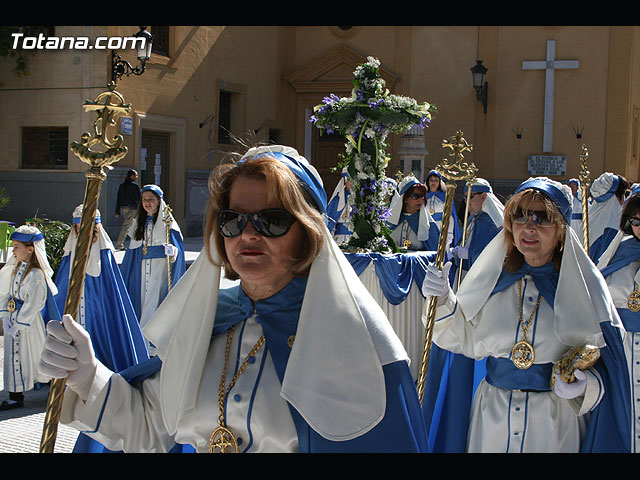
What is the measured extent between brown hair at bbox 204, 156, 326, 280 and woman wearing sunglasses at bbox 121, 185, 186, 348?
23.1ft

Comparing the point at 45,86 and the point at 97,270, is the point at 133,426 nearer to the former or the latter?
the point at 97,270

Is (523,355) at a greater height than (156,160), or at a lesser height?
lesser

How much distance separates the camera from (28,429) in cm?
647

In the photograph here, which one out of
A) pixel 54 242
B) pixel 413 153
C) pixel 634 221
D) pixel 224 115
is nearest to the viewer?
pixel 634 221

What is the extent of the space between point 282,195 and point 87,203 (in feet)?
1.89

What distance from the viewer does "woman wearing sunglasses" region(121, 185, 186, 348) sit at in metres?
9.58

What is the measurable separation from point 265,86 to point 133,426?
23.2 metres

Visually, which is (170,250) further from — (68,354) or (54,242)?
(68,354)

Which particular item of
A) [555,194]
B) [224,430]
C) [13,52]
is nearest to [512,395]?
[555,194]

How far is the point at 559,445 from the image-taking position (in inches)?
145

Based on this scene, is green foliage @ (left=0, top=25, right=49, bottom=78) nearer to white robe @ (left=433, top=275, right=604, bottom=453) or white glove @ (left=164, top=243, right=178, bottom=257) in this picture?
white glove @ (left=164, top=243, right=178, bottom=257)

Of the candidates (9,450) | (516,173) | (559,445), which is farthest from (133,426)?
(516,173)

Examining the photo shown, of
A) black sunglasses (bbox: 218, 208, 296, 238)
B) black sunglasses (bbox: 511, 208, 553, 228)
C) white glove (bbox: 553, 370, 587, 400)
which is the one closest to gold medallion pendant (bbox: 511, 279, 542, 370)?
white glove (bbox: 553, 370, 587, 400)

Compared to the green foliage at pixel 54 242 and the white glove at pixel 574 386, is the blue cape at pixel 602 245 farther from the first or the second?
the green foliage at pixel 54 242
